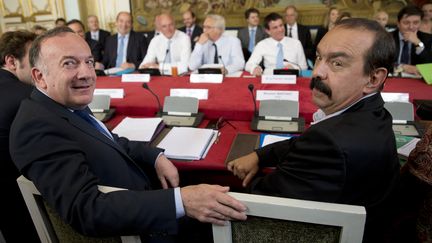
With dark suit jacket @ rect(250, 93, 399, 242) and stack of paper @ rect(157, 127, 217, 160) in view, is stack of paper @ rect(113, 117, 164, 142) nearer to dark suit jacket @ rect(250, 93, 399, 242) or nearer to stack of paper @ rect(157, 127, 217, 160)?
stack of paper @ rect(157, 127, 217, 160)

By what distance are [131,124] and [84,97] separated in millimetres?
663

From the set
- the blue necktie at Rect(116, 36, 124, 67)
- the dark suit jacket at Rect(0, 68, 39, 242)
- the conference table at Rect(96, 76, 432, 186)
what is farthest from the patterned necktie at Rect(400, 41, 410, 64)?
the blue necktie at Rect(116, 36, 124, 67)

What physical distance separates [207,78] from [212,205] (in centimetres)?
183

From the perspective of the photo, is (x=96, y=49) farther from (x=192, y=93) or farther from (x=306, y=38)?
(x=192, y=93)

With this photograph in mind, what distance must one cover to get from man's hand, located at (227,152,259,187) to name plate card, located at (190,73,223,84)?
123 cm

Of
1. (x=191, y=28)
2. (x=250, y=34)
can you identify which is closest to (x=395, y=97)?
(x=250, y=34)

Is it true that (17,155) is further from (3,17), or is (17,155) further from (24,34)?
(3,17)

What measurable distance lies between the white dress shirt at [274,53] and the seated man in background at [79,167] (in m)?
2.85

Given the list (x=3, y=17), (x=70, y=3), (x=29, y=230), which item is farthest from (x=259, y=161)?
(x=3, y=17)

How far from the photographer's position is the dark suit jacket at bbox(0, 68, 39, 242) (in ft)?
4.30

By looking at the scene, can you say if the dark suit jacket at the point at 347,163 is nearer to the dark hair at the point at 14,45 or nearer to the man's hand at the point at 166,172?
the man's hand at the point at 166,172

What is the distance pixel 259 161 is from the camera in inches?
49.8

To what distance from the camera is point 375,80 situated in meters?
0.97

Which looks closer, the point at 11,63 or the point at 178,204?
the point at 178,204
